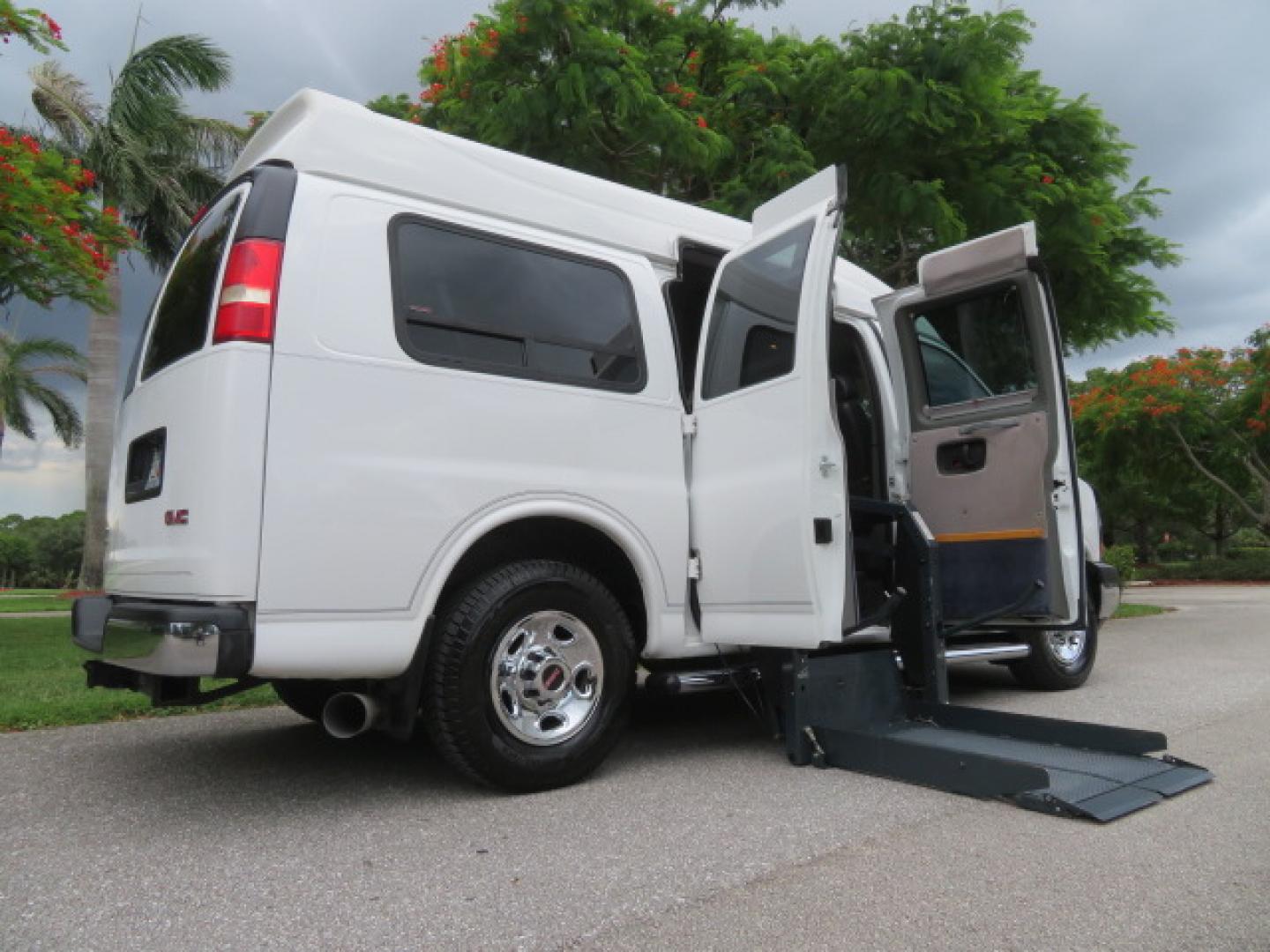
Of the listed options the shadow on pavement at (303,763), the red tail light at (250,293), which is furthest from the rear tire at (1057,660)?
the red tail light at (250,293)

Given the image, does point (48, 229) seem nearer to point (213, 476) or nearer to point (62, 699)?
point (62, 699)

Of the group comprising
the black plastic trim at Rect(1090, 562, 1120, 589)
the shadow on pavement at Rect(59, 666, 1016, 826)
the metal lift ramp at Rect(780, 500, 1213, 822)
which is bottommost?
the shadow on pavement at Rect(59, 666, 1016, 826)

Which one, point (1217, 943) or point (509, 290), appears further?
point (509, 290)

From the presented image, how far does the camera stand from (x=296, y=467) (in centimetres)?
317

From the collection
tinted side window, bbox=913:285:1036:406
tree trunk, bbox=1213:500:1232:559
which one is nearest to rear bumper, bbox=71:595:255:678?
tinted side window, bbox=913:285:1036:406

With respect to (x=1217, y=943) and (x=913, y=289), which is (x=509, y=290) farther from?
(x=1217, y=943)

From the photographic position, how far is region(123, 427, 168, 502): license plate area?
11.2 feet

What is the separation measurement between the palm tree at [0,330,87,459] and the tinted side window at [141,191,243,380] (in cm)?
2291

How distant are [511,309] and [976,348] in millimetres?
3007

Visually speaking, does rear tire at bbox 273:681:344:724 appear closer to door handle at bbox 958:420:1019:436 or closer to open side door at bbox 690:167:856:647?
open side door at bbox 690:167:856:647

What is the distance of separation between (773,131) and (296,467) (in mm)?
7811

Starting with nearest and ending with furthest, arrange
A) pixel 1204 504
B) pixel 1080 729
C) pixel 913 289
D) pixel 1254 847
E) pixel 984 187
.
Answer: pixel 1254 847 → pixel 1080 729 → pixel 913 289 → pixel 984 187 → pixel 1204 504

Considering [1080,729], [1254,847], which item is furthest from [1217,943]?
[1080,729]

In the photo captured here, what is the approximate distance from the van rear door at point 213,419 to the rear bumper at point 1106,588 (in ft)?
18.4
